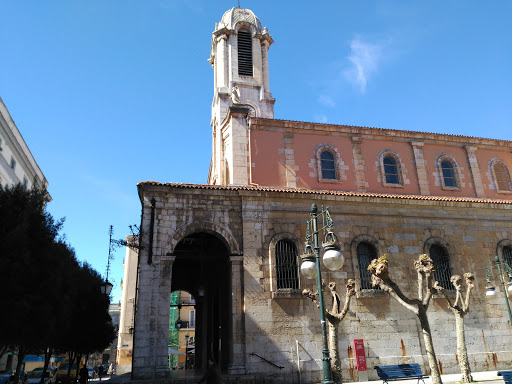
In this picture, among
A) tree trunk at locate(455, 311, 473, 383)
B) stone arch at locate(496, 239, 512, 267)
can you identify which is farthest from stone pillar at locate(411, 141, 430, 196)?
tree trunk at locate(455, 311, 473, 383)

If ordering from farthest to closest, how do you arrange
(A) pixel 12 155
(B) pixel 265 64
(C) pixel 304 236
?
(B) pixel 265 64
(A) pixel 12 155
(C) pixel 304 236

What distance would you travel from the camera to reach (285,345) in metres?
14.5

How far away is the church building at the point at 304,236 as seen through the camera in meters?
14.5

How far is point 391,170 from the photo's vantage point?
20.3 m

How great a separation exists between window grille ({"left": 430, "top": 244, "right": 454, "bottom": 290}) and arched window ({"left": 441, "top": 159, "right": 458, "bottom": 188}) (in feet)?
14.9

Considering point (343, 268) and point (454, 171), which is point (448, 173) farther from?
point (343, 268)

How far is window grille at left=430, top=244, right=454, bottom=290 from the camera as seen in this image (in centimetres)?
1692

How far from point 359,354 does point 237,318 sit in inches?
185

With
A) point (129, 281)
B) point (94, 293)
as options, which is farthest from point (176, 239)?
point (129, 281)

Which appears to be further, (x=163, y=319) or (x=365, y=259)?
(x=365, y=259)

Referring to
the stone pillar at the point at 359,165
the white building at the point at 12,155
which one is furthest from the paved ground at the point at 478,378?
the white building at the point at 12,155

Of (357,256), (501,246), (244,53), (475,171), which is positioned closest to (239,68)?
(244,53)

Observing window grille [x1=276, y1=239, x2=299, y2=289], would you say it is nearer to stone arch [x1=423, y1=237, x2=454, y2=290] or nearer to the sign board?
the sign board

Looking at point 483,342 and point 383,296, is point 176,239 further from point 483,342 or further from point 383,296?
point 483,342
